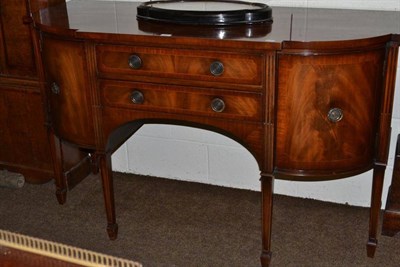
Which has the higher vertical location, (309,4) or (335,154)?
(309,4)

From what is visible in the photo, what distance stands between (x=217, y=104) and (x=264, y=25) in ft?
1.09

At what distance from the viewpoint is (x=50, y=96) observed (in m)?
2.21

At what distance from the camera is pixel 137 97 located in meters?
1.97

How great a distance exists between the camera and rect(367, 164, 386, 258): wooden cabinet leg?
6.40ft

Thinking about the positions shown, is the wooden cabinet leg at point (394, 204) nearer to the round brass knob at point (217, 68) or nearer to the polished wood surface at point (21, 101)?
the round brass knob at point (217, 68)

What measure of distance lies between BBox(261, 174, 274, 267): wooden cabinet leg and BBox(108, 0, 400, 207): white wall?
0.59m

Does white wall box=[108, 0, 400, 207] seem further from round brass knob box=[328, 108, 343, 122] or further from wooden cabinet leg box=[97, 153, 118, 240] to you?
round brass knob box=[328, 108, 343, 122]

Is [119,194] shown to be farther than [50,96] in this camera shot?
Yes

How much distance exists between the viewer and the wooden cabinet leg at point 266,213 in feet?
6.32

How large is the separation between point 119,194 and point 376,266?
1.22m

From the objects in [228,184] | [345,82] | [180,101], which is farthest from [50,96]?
[345,82]

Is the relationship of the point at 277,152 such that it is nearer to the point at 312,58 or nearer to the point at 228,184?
the point at 312,58

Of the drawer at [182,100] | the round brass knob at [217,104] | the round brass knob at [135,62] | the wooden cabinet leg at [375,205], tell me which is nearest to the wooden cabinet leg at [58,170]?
the drawer at [182,100]

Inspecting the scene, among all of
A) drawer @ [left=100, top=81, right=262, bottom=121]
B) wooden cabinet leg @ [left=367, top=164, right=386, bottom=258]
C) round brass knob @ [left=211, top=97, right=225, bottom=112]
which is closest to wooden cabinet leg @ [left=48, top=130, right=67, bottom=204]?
drawer @ [left=100, top=81, right=262, bottom=121]
